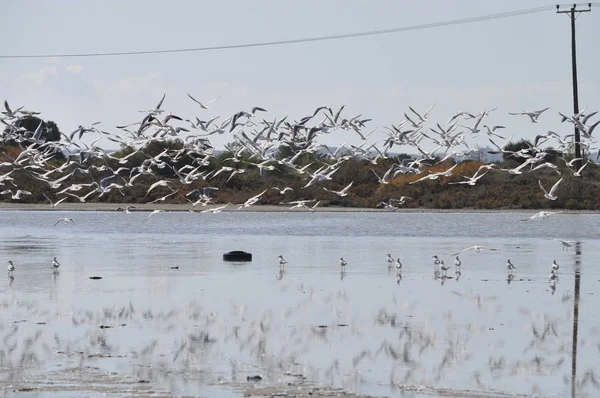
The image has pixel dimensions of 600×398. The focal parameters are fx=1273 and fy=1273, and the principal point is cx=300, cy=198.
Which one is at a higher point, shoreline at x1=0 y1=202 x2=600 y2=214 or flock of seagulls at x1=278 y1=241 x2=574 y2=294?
shoreline at x1=0 y1=202 x2=600 y2=214

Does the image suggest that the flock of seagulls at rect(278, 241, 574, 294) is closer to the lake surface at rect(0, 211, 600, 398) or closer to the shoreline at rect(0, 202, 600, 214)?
the lake surface at rect(0, 211, 600, 398)

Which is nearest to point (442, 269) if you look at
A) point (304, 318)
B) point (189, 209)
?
point (304, 318)

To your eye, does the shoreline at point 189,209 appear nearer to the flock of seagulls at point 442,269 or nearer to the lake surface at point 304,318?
the lake surface at point 304,318

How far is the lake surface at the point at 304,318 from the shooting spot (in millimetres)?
14180

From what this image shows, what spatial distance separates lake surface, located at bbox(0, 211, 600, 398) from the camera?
14.2 metres

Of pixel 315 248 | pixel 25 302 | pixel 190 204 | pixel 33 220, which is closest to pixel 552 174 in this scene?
pixel 190 204

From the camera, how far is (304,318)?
18531 mm

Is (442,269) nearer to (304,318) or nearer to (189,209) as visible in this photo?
(304,318)

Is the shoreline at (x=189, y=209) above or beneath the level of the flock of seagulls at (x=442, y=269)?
above

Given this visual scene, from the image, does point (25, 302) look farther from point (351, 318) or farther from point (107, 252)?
point (107, 252)

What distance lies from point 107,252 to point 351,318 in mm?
14101

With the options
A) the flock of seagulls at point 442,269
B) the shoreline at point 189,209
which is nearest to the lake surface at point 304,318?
the flock of seagulls at point 442,269

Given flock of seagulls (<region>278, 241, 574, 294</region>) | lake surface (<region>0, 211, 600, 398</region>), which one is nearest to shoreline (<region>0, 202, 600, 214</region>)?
lake surface (<region>0, 211, 600, 398</region>)

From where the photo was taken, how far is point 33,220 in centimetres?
5038
